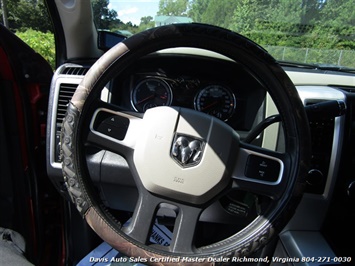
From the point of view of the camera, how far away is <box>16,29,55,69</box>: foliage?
6.40 ft

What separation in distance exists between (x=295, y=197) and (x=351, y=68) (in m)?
1.28

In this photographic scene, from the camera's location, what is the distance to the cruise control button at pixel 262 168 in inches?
43.0

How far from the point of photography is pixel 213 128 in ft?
3.66

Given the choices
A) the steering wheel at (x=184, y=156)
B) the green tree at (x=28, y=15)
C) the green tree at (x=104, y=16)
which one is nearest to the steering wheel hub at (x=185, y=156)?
the steering wheel at (x=184, y=156)

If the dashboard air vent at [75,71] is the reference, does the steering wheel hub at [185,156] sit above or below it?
below

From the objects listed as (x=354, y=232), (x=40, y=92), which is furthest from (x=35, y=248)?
(x=354, y=232)

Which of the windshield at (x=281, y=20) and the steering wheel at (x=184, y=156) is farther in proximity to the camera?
the windshield at (x=281, y=20)

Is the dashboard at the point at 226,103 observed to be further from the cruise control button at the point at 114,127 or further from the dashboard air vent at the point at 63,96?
the cruise control button at the point at 114,127

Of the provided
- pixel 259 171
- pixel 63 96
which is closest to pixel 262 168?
pixel 259 171

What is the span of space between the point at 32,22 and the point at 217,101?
126 cm

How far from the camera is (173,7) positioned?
1.69 metres

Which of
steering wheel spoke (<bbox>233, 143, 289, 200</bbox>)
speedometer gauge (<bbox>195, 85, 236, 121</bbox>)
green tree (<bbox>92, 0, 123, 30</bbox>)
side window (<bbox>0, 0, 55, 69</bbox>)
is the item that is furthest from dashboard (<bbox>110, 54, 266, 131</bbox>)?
steering wheel spoke (<bbox>233, 143, 289, 200</bbox>)

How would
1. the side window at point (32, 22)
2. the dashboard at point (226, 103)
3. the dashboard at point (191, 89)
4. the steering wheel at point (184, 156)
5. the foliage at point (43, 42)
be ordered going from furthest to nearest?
the foliage at point (43, 42)
the side window at point (32, 22)
the dashboard at point (191, 89)
the dashboard at point (226, 103)
the steering wheel at point (184, 156)

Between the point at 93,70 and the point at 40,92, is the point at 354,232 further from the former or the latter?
the point at 40,92
